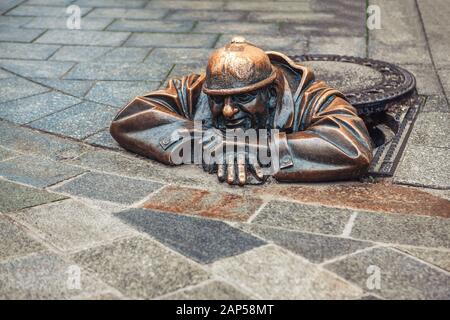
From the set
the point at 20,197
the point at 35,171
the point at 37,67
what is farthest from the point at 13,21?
the point at 20,197

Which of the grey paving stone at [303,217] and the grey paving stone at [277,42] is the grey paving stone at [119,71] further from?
the grey paving stone at [303,217]

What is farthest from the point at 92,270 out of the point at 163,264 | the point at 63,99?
the point at 63,99

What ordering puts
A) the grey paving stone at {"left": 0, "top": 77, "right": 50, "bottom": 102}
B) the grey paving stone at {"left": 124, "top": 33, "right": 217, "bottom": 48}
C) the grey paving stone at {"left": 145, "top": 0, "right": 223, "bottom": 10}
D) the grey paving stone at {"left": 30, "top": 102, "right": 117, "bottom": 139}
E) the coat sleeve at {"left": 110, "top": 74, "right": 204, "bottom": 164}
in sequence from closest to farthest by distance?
the coat sleeve at {"left": 110, "top": 74, "right": 204, "bottom": 164} < the grey paving stone at {"left": 30, "top": 102, "right": 117, "bottom": 139} < the grey paving stone at {"left": 0, "top": 77, "right": 50, "bottom": 102} < the grey paving stone at {"left": 124, "top": 33, "right": 217, "bottom": 48} < the grey paving stone at {"left": 145, "top": 0, "right": 223, "bottom": 10}

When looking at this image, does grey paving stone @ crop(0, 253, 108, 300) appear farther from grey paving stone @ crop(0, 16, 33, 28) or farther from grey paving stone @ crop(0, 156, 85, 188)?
grey paving stone @ crop(0, 16, 33, 28)

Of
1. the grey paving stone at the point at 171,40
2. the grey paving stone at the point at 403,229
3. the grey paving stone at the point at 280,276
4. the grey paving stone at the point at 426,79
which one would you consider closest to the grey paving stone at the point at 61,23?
the grey paving stone at the point at 171,40

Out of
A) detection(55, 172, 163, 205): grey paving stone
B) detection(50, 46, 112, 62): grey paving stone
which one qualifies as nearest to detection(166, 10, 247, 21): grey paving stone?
detection(50, 46, 112, 62): grey paving stone

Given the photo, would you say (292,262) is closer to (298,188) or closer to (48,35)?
(298,188)

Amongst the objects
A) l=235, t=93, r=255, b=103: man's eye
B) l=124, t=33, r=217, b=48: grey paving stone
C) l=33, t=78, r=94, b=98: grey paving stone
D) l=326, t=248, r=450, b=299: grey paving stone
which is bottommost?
l=326, t=248, r=450, b=299: grey paving stone

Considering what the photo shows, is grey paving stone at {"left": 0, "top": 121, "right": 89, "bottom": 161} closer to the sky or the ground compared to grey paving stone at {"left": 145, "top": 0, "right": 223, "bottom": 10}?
closer to the ground

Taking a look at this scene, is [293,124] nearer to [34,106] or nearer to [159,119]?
[159,119]

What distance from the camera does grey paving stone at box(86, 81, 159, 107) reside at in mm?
6012

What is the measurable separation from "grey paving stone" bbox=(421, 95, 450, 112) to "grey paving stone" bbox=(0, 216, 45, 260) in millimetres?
3283

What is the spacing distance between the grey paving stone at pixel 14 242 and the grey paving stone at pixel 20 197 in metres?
0.22

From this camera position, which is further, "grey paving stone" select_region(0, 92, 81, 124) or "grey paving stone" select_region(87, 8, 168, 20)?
"grey paving stone" select_region(87, 8, 168, 20)
